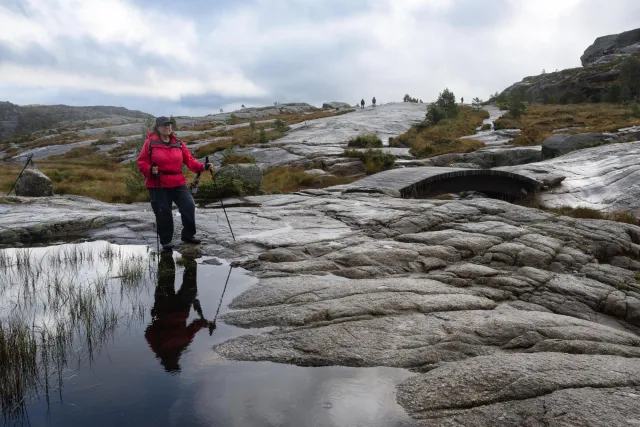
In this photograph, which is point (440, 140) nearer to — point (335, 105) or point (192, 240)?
point (192, 240)

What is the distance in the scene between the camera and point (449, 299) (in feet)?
24.8

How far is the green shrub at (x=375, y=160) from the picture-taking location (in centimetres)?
2891

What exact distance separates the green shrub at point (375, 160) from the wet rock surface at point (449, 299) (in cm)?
1413

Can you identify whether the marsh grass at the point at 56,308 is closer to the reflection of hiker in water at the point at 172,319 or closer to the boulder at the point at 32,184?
the reflection of hiker in water at the point at 172,319

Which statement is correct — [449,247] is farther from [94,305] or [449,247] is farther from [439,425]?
[94,305]

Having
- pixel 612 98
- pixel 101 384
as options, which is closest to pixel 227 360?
pixel 101 384

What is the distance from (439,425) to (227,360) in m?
2.80

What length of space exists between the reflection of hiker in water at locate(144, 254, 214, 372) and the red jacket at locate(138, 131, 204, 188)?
213cm

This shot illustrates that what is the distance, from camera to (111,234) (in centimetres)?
1291

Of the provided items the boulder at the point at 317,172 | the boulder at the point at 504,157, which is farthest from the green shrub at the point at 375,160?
the boulder at the point at 504,157

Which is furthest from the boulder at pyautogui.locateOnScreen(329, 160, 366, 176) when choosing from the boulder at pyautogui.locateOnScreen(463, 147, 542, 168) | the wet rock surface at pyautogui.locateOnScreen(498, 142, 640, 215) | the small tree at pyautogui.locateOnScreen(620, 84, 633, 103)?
the small tree at pyautogui.locateOnScreen(620, 84, 633, 103)

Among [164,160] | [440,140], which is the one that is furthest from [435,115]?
[164,160]

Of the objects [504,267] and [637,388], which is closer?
[637,388]

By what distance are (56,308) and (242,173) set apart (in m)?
A: 14.7
